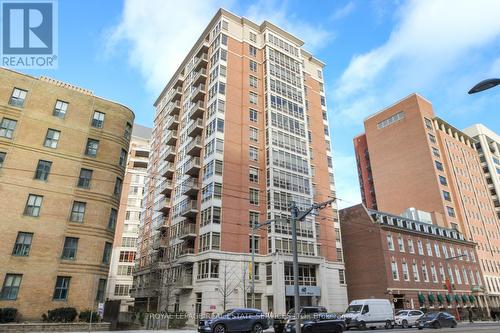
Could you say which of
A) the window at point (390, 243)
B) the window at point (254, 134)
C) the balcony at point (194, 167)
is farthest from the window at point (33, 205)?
the window at point (390, 243)

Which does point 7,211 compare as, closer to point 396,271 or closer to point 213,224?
point 213,224

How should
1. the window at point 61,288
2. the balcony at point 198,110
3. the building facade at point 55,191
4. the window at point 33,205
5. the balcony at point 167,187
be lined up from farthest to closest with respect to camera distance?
the balcony at point 167,187 → the balcony at point 198,110 → the window at point 33,205 → the window at point 61,288 → the building facade at point 55,191

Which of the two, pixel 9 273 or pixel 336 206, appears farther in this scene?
pixel 336 206

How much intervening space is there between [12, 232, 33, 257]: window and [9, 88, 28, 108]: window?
462 inches

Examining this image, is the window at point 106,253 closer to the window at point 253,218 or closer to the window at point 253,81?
the window at point 253,218

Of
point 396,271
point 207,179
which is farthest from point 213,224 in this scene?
point 396,271

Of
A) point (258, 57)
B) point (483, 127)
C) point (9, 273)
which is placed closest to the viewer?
point (9, 273)

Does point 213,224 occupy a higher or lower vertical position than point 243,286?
higher

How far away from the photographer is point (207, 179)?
149 feet

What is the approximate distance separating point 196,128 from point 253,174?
11.6m

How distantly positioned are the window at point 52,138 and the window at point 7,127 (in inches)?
104

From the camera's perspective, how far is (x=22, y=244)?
2719 cm

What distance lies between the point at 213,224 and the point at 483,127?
9633cm

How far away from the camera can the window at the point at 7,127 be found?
2934cm
